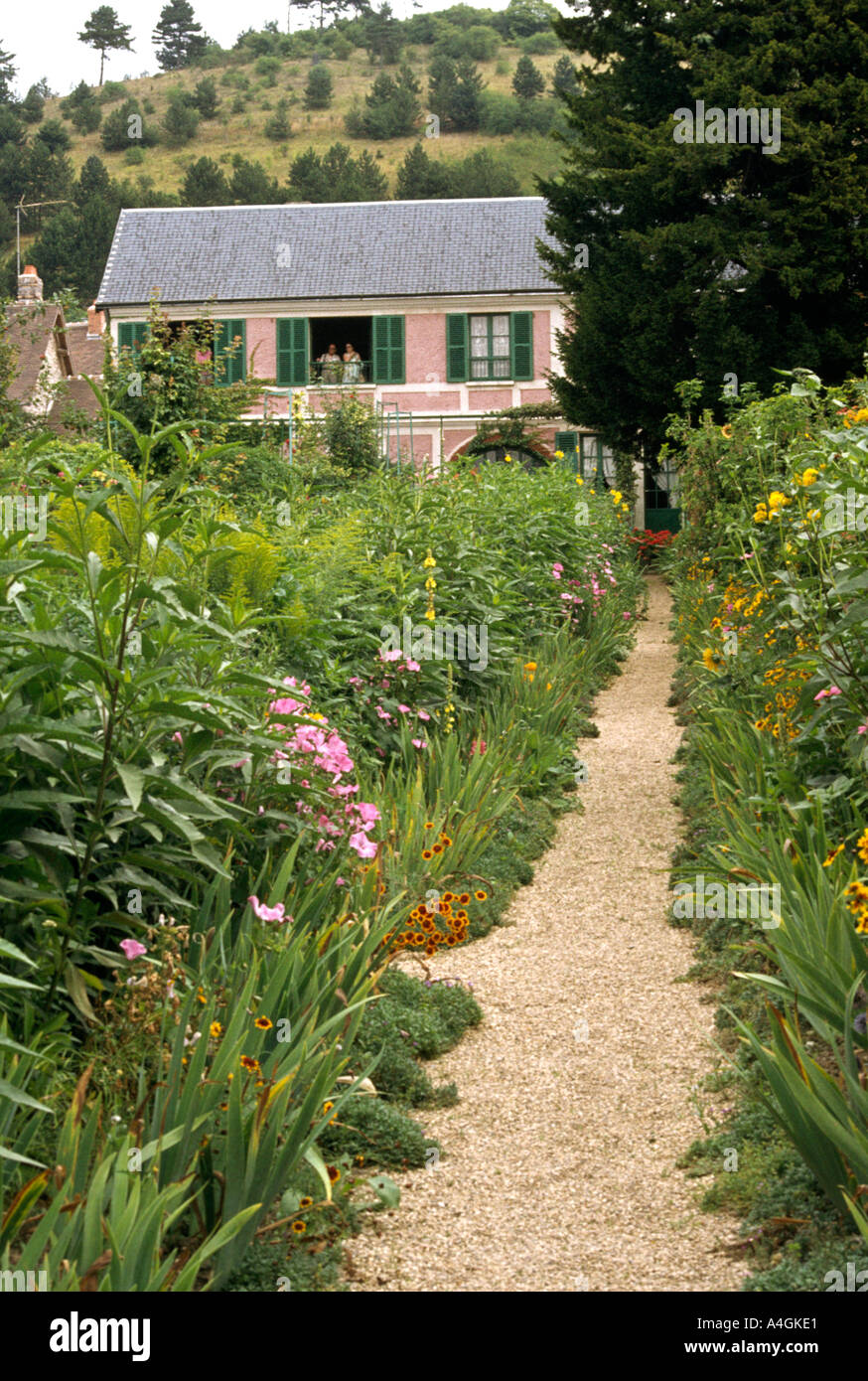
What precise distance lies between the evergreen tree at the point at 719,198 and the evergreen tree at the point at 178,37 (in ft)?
241

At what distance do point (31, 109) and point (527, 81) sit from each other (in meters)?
26.5

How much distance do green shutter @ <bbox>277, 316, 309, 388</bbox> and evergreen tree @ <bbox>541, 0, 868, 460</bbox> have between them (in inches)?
306

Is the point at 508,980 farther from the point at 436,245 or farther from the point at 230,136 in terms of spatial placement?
the point at 230,136

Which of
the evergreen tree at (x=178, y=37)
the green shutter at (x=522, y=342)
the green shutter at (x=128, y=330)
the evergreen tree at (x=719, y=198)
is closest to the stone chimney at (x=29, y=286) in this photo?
the green shutter at (x=128, y=330)

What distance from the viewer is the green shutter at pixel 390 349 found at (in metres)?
26.0

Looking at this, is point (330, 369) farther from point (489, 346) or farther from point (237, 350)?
point (489, 346)

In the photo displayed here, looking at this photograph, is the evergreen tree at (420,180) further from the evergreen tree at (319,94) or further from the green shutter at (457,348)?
the green shutter at (457,348)

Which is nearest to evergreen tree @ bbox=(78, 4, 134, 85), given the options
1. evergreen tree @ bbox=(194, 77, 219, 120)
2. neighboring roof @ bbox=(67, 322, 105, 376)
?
evergreen tree @ bbox=(194, 77, 219, 120)

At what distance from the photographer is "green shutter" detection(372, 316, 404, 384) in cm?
2597

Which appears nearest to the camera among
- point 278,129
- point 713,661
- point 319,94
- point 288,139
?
point 713,661

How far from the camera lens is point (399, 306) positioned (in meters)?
26.0

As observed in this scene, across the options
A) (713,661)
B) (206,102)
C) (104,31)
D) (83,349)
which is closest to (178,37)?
(104,31)

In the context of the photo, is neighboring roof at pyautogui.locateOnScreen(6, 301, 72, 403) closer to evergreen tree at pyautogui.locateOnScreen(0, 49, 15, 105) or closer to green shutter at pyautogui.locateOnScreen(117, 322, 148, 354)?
green shutter at pyautogui.locateOnScreen(117, 322, 148, 354)

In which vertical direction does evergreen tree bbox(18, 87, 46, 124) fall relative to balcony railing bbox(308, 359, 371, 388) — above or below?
above
